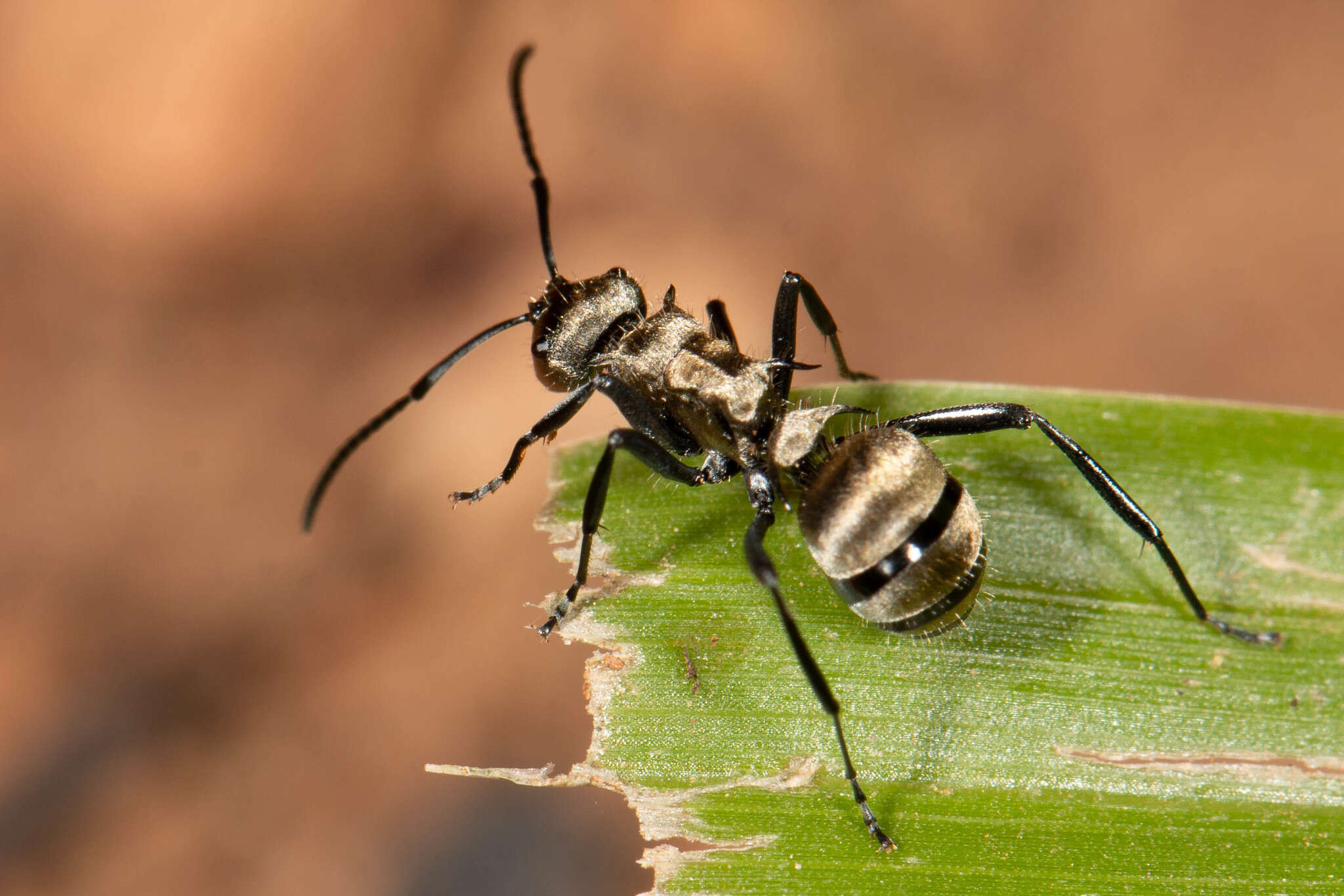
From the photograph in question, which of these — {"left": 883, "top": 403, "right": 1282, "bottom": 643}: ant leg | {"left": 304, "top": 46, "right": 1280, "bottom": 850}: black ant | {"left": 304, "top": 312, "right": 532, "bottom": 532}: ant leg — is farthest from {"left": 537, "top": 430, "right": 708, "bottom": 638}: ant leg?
{"left": 883, "top": 403, "right": 1282, "bottom": 643}: ant leg

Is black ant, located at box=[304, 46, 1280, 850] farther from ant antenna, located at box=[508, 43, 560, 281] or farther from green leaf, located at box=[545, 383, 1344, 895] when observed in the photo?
green leaf, located at box=[545, 383, 1344, 895]

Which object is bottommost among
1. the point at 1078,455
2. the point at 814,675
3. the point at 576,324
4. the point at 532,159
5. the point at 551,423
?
the point at 814,675

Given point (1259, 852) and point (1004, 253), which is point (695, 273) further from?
point (1259, 852)

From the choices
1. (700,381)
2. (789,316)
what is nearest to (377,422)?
(700,381)

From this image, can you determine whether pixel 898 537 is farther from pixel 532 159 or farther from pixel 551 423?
pixel 532 159

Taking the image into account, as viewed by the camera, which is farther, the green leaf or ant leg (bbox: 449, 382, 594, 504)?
ant leg (bbox: 449, 382, 594, 504)

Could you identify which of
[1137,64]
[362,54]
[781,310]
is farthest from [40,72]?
[1137,64]
